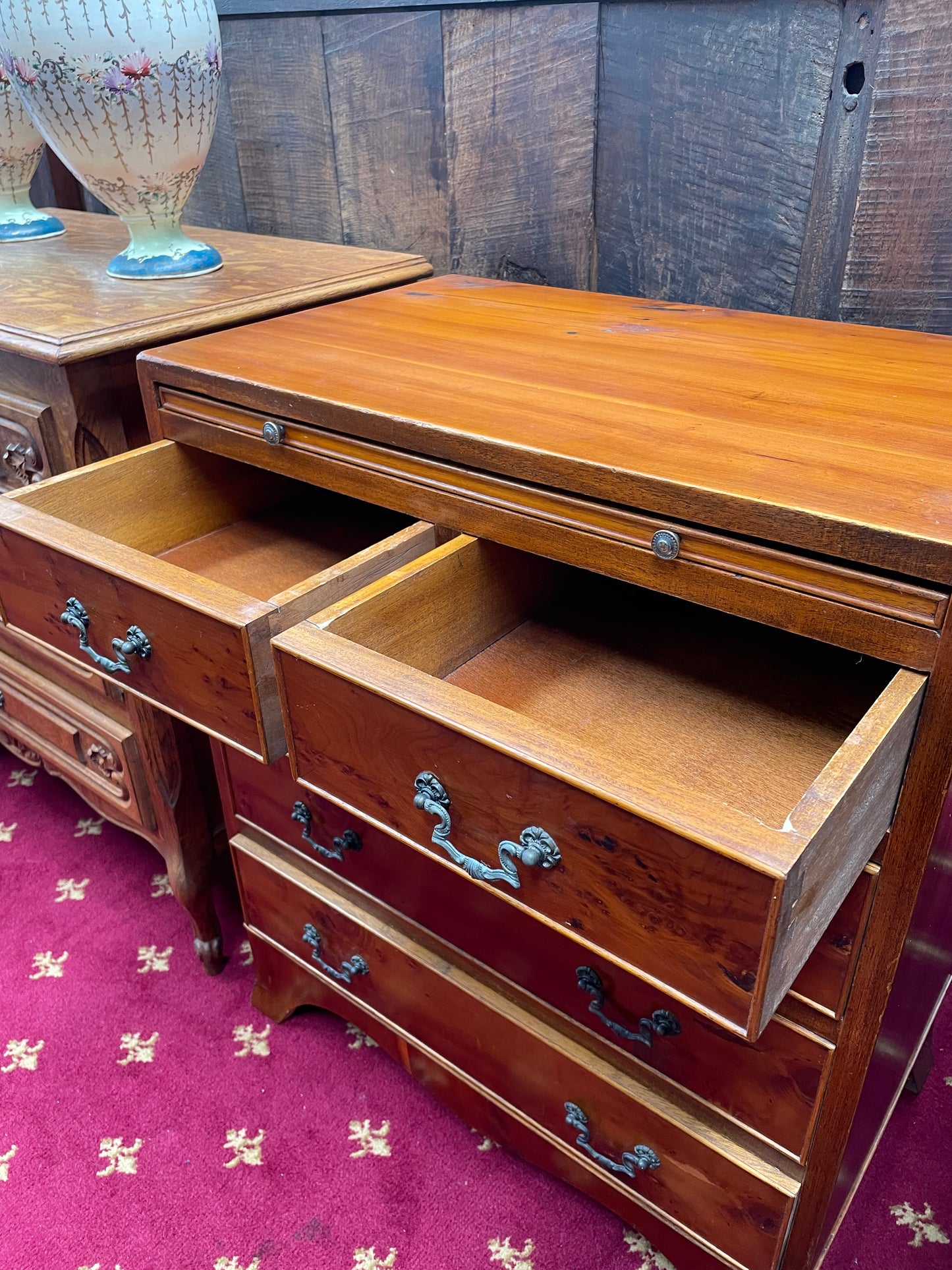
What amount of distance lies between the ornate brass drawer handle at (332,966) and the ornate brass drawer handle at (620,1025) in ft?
0.96

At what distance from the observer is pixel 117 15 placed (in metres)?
0.94

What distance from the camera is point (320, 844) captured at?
37.2 inches

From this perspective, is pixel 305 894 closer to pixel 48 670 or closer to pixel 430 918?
pixel 430 918

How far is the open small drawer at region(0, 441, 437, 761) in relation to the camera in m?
0.68

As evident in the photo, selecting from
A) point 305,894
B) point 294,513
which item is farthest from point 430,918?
point 294,513

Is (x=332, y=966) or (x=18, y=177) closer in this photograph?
(x=332, y=966)

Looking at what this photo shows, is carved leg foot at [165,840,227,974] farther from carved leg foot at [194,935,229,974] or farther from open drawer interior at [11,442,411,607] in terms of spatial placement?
open drawer interior at [11,442,411,607]

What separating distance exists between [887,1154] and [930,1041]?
14cm

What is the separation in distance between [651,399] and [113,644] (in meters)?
0.47

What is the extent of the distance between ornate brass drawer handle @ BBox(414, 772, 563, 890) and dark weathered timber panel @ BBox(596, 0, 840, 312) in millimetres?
745

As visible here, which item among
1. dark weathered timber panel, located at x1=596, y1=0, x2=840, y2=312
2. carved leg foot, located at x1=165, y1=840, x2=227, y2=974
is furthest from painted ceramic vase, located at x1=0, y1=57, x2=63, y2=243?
carved leg foot, located at x1=165, y1=840, x2=227, y2=974

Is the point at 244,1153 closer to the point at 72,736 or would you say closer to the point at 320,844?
the point at 320,844

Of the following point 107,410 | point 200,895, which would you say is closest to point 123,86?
point 107,410

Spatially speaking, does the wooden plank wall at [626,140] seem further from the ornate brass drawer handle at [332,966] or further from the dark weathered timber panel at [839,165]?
the ornate brass drawer handle at [332,966]
